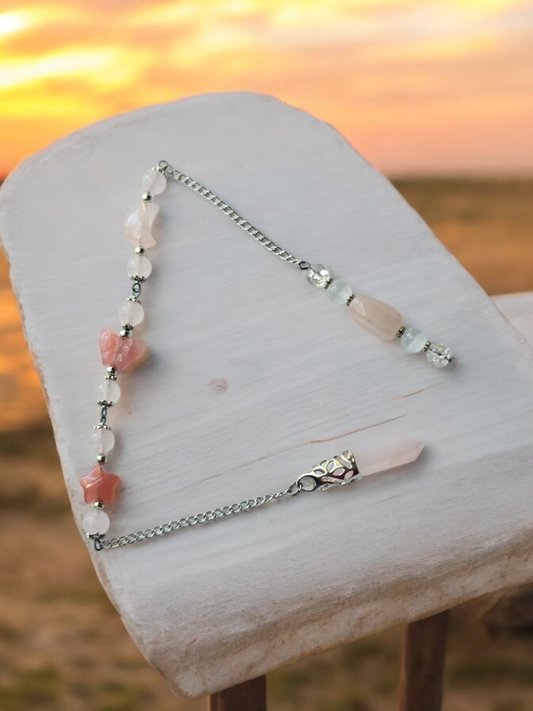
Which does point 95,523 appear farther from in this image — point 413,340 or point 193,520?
point 413,340

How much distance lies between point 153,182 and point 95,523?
0.39m

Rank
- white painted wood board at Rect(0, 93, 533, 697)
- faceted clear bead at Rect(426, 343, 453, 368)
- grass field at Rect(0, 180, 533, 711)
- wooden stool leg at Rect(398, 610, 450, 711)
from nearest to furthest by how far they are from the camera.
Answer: white painted wood board at Rect(0, 93, 533, 697) < faceted clear bead at Rect(426, 343, 453, 368) < wooden stool leg at Rect(398, 610, 450, 711) < grass field at Rect(0, 180, 533, 711)

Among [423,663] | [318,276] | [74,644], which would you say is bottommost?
[423,663]

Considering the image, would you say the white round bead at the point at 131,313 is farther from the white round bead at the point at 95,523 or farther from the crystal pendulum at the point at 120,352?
the white round bead at the point at 95,523

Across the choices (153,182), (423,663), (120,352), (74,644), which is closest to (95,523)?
(120,352)

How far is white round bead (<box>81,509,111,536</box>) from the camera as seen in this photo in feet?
1.99

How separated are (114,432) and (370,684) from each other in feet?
2.73

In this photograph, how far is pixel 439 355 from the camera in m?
0.70

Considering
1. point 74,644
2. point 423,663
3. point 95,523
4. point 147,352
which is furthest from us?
point 74,644

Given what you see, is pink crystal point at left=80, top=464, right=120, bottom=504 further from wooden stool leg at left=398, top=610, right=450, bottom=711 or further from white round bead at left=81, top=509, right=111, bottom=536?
wooden stool leg at left=398, top=610, right=450, bottom=711

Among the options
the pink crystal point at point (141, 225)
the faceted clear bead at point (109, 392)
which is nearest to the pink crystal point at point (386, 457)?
the faceted clear bead at point (109, 392)

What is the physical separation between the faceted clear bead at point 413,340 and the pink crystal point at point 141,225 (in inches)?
10.6

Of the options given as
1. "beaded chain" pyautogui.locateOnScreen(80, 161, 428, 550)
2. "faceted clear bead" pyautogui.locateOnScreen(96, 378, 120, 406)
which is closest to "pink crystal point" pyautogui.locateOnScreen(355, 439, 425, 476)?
"beaded chain" pyautogui.locateOnScreen(80, 161, 428, 550)

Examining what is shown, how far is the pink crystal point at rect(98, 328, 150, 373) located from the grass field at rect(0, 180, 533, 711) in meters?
0.76
